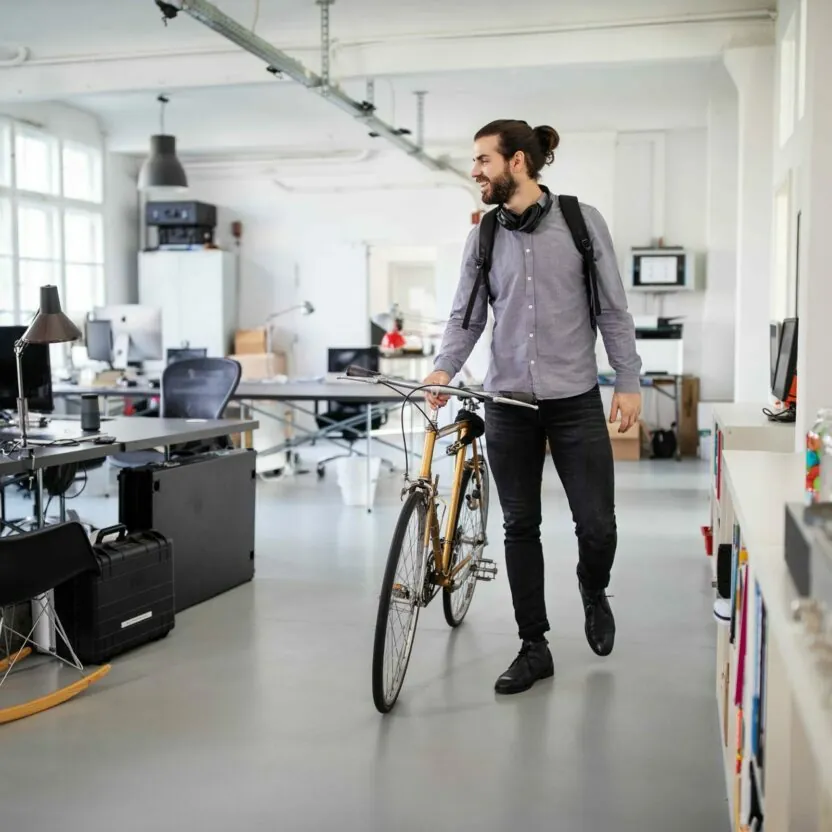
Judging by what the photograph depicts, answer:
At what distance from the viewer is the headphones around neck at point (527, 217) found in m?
2.86

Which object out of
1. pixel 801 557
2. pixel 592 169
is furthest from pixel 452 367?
pixel 592 169

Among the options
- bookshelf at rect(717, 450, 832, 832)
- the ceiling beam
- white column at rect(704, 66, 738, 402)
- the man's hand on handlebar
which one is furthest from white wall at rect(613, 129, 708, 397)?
bookshelf at rect(717, 450, 832, 832)

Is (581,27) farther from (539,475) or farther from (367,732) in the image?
(367,732)

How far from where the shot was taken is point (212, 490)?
4.20 meters

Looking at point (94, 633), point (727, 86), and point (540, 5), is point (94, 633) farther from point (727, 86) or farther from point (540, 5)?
point (727, 86)

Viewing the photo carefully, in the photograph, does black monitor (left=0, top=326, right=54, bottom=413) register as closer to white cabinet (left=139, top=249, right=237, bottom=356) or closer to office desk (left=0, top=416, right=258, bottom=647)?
office desk (left=0, top=416, right=258, bottom=647)

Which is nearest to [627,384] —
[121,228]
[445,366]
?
[445,366]

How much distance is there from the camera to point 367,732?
2.75m

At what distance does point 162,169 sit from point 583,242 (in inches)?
240

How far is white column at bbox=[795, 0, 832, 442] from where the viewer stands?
11.4ft

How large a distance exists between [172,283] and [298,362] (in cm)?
164

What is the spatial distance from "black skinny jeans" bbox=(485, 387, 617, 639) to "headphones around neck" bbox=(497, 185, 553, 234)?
51 cm

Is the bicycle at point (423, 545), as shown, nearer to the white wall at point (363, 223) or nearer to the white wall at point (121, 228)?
the white wall at point (363, 223)

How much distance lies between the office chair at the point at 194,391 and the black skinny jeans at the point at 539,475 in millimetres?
2680
